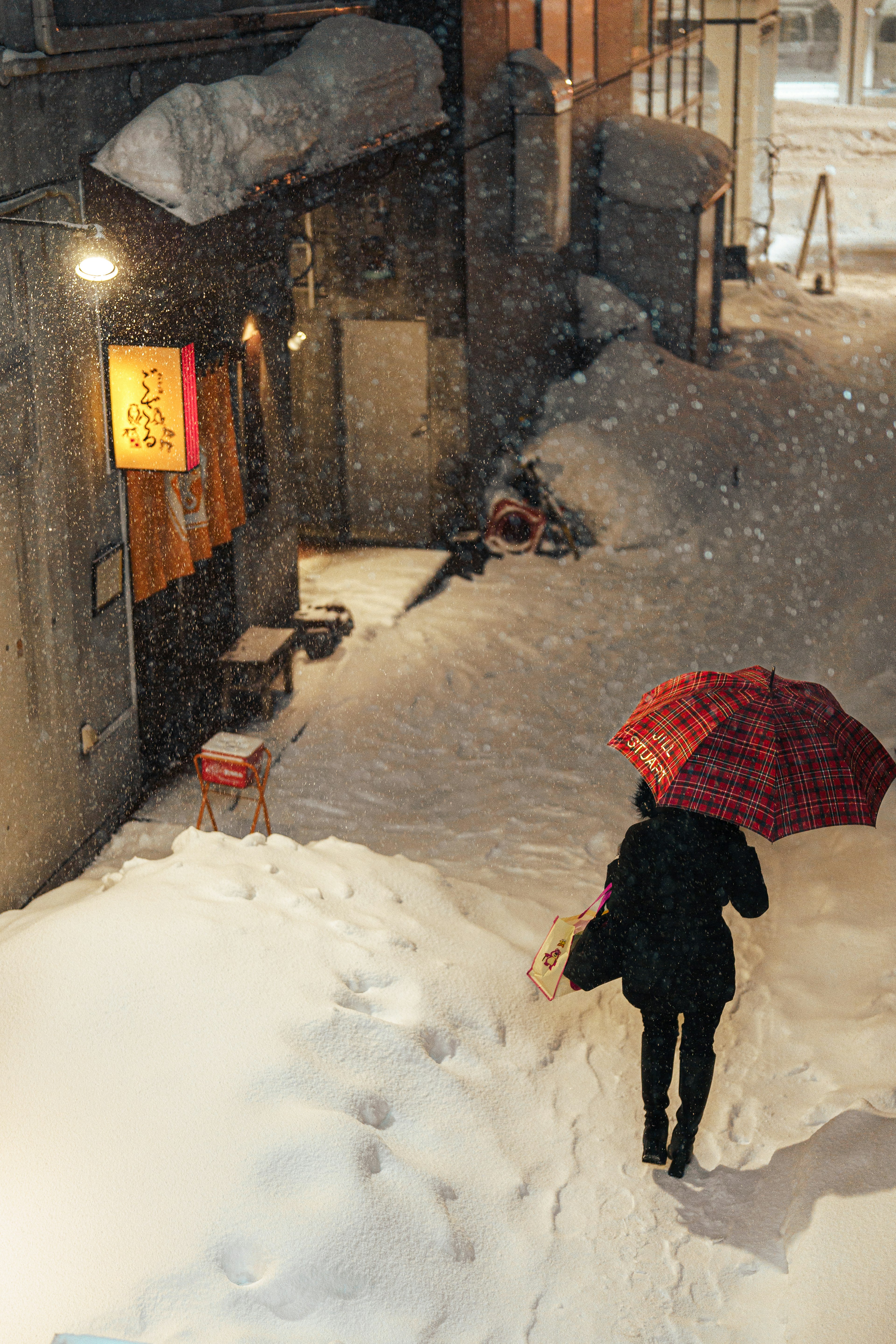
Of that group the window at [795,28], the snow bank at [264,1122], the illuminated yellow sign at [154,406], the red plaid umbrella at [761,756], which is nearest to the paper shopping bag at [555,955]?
the snow bank at [264,1122]

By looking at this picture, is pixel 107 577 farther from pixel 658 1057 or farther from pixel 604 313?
pixel 604 313

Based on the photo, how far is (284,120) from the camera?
30.1 ft

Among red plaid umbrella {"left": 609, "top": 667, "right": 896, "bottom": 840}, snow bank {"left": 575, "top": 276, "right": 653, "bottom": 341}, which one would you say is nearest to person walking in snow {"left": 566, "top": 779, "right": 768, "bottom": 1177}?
red plaid umbrella {"left": 609, "top": 667, "right": 896, "bottom": 840}

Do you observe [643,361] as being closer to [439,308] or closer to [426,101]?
[439,308]

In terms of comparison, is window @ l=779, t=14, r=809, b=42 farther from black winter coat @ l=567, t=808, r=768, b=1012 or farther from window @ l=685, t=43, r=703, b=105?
black winter coat @ l=567, t=808, r=768, b=1012

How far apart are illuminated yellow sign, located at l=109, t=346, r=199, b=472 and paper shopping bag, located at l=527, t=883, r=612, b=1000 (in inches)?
160

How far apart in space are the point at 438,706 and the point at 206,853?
440cm

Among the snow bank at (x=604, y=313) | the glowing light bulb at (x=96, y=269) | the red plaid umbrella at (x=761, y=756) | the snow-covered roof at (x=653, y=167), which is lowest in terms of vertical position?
the red plaid umbrella at (x=761, y=756)

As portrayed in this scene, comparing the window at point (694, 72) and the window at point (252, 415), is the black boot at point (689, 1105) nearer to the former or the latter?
the window at point (252, 415)

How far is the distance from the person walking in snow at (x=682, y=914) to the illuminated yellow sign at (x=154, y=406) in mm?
4454

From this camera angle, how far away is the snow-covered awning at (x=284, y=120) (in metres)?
7.95

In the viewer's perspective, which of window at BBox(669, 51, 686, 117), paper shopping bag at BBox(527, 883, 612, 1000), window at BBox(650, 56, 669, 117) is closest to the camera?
paper shopping bag at BBox(527, 883, 612, 1000)

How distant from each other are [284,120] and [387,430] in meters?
6.01

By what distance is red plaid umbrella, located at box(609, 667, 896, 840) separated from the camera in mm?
5156
